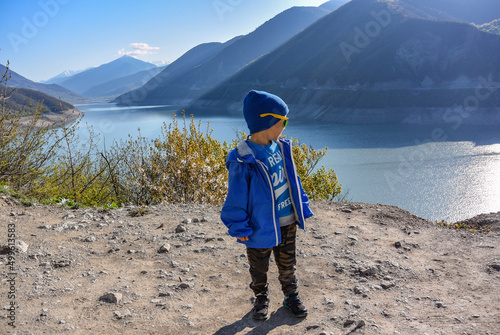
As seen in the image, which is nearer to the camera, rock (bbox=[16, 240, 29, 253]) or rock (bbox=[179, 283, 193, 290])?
rock (bbox=[179, 283, 193, 290])

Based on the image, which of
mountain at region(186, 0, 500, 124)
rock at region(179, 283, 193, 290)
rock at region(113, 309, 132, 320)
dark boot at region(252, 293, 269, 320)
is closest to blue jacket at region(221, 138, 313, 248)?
dark boot at region(252, 293, 269, 320)

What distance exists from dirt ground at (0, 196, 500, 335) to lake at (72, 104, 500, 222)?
835 inches

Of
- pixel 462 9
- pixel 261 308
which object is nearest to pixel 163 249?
pixel 261 308

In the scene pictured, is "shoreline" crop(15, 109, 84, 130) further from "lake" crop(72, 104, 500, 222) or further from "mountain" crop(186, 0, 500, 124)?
"mountain" crop(186, 0, 500, 124)

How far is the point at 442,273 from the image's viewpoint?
3.72 metres

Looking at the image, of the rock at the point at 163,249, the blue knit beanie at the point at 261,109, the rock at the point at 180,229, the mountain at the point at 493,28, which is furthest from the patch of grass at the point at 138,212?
the mountain at the point at 493,28

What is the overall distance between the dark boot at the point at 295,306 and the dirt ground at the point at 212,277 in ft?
0.17

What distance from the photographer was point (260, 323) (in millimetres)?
2670

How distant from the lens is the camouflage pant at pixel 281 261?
2594mm

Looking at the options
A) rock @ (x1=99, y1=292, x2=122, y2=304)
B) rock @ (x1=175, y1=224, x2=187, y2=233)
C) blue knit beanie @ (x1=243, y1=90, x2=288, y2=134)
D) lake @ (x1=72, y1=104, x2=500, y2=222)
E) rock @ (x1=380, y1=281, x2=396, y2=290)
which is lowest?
lake @ (x1=72, y1=104, x2=500, y2=222)

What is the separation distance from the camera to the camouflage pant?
2594 millimetres

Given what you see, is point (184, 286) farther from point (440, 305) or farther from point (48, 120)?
point (48, 120)

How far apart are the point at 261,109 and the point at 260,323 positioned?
5.42 feet

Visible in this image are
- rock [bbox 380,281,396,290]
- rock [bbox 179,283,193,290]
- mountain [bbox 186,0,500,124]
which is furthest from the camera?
mountain [bbox 186,0,500,124]
